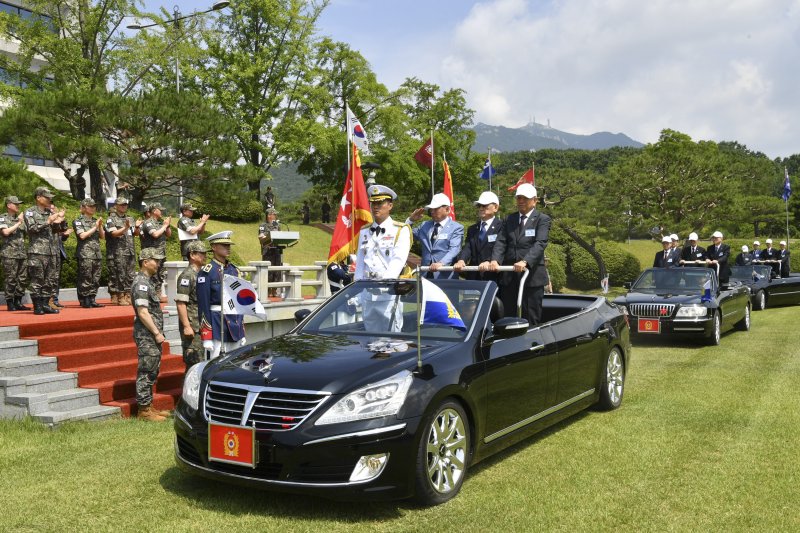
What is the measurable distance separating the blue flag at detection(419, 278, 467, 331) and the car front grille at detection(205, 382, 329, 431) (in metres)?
1.40

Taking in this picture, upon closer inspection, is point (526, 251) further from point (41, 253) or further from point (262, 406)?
point (41, 253)

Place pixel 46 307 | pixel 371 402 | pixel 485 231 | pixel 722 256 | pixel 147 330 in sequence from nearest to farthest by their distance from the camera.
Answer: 1. pixel 371 402
2. pixel 147 330
3. pixel 485 231
4. pixel 46 307
5. pixel 722 256

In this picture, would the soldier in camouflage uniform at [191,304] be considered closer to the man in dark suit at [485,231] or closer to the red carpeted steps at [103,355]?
the red carpeted steps at [103,355]

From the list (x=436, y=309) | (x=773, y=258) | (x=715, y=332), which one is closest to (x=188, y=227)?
(x=436, y=309)

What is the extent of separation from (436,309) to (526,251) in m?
2.63

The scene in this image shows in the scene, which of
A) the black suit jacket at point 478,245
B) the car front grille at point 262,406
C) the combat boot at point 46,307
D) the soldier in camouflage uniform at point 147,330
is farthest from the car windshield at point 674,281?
the car front grille at point 262,406

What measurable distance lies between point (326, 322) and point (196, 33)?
30.0 metres

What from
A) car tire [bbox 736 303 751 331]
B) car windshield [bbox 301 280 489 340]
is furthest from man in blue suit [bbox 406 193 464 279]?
car tire [bbox 736 303 751 331]

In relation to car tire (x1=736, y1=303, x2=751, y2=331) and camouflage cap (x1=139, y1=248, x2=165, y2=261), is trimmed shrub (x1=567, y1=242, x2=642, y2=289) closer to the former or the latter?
car tire (x1=736, y1=303, x2=751, y2=331)

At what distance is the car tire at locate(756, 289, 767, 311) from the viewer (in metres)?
21.0

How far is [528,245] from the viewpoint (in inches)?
316

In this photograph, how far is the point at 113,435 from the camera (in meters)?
6.71

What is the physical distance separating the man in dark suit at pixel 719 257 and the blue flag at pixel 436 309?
12.1 m

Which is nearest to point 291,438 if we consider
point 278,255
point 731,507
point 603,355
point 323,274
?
point 731,507
